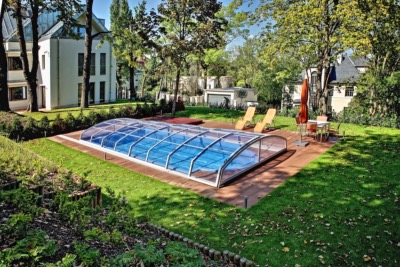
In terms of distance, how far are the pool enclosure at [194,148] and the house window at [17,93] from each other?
49.0 feet

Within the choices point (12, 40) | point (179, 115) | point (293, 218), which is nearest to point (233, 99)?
point (179, 115)

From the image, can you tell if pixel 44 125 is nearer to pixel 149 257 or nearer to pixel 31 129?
pixel 31 129

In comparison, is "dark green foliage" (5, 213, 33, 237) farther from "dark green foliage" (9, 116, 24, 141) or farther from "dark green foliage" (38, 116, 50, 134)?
"dark green foliage" (38, 116, 50, 134)

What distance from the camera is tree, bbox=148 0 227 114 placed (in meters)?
20.4

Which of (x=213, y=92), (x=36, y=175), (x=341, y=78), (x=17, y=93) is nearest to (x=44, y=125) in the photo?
(x=36, y=175)

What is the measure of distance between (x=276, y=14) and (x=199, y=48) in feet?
17.3

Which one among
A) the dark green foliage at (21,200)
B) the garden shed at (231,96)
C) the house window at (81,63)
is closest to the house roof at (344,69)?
the garden shed at (231,96)

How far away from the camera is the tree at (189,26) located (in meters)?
20.4

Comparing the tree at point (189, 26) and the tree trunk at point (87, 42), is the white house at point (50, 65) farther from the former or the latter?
the tree at point (189, 26)

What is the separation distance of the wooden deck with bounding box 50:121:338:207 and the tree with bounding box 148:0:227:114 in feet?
30.9

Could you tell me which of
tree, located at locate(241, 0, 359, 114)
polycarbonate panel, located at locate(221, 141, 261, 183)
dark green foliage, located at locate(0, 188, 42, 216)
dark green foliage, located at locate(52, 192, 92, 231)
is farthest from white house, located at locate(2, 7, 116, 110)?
dark green foliage, located at locate(0, 188, 42, 216)

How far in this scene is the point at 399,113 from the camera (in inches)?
914

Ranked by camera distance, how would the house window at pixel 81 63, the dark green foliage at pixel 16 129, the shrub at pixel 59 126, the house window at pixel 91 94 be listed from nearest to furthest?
the dark green foliage at pixel 16 129 → the shrub at pixel 59 126 → the house window at pixel 81 63 → the house window at pixel 91 94

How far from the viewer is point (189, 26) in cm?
2148
